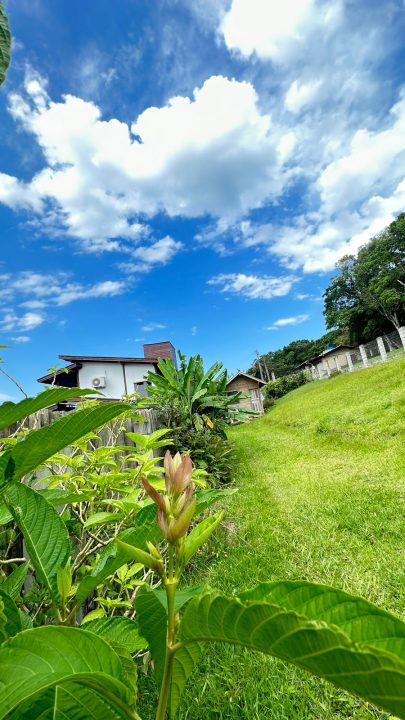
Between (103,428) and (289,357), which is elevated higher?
(289,357)

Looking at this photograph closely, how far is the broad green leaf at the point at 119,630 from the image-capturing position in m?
0.77

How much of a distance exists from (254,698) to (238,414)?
590 centimetres

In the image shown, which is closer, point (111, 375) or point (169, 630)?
point (169, 630)

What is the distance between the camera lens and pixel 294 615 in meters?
0.33

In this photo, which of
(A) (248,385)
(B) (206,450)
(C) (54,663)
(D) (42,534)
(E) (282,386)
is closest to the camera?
(C) (54,663)

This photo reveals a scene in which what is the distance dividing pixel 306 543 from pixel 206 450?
9.24 feet

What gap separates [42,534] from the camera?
775 mm

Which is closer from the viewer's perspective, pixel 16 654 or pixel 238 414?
pixel 16 654

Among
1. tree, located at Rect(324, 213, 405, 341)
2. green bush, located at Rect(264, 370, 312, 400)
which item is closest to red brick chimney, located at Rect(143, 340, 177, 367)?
green bush, located at Rect(264, 370, 312, 400)

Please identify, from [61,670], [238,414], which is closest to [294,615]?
[61,670]

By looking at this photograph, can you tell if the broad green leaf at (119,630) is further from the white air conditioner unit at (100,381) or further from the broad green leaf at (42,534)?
the white air conditioner unit at (100,381)

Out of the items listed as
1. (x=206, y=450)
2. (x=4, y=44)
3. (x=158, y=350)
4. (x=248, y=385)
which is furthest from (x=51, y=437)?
(x=248, y=385)

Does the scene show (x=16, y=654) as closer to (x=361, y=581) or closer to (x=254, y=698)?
(x=254, y=698)

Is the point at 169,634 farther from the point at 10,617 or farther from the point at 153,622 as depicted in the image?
the point at 10,617
